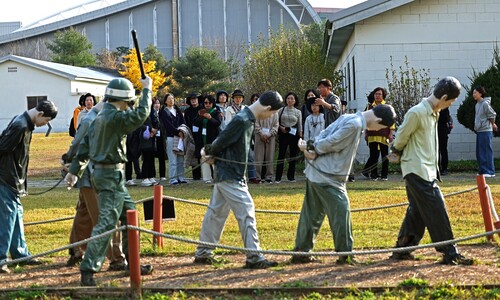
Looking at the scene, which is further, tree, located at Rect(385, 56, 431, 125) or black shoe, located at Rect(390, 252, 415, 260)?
tree, located at Rect(385, 56, 431, 125)

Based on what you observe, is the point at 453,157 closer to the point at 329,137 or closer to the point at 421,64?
the point at 421,64

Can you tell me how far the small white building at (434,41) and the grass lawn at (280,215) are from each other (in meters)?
3.53

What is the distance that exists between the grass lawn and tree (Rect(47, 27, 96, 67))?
46.8 metres

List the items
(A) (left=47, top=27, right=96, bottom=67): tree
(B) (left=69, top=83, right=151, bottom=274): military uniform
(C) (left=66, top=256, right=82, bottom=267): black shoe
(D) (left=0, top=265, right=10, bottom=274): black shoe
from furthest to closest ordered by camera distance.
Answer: (A) (left=47, top=27, right=96, bottom=67): tree → (C) (left=66, top=256, right=82, bottom=267): black shoe → (D) (left=0, top=265, right=10, bottom=274): black shoe → (B) (left=69, top=83, right=151, bottom=274): military uniform

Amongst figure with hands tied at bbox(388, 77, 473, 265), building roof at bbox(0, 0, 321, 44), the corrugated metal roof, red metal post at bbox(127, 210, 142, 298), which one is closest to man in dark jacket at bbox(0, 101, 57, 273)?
red metal post at bbox(127, 210, 142, 298)

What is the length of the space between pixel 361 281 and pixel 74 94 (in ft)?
158

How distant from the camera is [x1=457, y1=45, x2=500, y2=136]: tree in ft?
69.6

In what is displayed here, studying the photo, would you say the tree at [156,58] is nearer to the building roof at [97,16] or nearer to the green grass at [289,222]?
the building roof at [97,16]

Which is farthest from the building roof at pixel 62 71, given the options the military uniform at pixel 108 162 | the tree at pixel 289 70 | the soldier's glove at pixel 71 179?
the military uniform at pixel 108 162

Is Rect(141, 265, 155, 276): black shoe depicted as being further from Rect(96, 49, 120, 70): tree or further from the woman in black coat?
Rect(96, 49, 120, 70): tree

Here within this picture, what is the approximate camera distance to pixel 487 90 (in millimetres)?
21266

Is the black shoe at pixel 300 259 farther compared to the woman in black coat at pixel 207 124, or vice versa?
the woman in black coat at pixel 207 124

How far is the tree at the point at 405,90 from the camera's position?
22000mm

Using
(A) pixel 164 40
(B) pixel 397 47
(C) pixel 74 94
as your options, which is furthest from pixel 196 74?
(B) pixel 397 47
